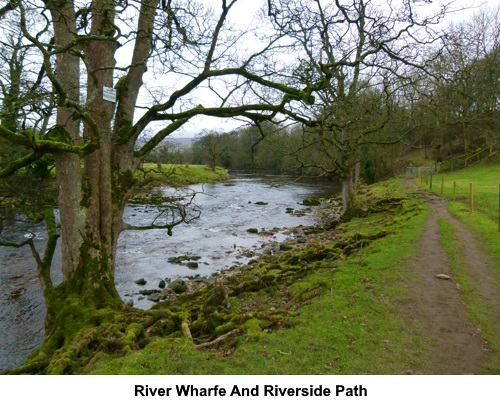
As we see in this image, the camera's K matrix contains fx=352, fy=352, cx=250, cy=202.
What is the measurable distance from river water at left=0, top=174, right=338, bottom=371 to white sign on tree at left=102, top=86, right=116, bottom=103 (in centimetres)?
262

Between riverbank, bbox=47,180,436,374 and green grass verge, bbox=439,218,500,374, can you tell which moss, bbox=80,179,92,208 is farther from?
green grass verge, bbox=439,218,500,374

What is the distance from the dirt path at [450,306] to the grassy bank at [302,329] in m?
0.28

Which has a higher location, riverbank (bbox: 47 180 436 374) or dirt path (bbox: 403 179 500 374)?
dirt path (bbox: 403 179 500 374)

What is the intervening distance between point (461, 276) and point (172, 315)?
6550mm

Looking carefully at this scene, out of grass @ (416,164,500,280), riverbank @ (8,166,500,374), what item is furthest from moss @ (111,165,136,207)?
grass @ (416,164,500,280)

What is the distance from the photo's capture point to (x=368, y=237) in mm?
13438

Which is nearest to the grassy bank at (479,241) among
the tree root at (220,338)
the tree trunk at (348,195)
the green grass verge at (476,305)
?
the green grass verge at (476,305)

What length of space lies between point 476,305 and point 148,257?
13162 mm

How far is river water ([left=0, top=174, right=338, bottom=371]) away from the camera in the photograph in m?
9.59

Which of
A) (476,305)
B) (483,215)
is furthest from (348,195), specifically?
(476,305)

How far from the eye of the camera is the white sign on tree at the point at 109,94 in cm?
762

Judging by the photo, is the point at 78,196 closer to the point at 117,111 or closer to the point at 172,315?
the point at 117,111

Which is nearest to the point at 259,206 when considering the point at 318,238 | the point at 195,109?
the point at 318,238

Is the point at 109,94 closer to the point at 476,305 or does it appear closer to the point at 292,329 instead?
the point at 292,329
